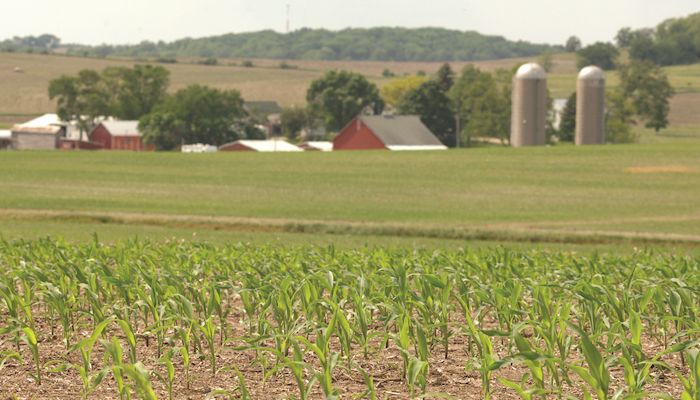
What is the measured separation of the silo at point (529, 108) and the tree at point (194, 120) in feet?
125

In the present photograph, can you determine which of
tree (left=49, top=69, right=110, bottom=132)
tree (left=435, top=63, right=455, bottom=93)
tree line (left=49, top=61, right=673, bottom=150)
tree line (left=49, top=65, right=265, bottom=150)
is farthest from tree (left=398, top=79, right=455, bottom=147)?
tree (left=49, top=69, right=110, bottom=132)

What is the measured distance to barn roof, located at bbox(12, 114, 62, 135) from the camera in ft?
487

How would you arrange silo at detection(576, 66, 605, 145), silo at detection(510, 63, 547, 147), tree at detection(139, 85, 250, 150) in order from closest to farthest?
1. silo at detection(510, 63, 547, 147)
2. silo at detection(576, 66, 605, 145)
3. tree at detection(139, 85, 250, 150)

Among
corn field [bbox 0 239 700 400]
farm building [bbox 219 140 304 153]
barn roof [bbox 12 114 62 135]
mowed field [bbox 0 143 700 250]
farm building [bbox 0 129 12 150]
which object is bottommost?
farm building [bbox 0 129 12 150]

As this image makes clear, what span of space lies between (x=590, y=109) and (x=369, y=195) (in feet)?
235

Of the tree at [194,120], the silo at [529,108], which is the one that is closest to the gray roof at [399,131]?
the silo at [529,108]

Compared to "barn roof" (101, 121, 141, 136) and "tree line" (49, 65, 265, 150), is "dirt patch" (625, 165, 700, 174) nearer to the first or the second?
"tree line" (49, 65, 265, 150)

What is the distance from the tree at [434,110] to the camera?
14938cm

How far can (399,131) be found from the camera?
4887 inches

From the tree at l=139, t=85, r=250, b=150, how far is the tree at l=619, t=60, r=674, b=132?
6218 centimetres

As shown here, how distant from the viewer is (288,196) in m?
55.8

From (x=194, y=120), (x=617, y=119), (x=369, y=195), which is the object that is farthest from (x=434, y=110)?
(x=369, y=195)

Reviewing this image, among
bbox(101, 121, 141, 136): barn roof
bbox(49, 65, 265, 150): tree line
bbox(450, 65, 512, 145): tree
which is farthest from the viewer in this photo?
bbox(450, 65, 512, 145): tree

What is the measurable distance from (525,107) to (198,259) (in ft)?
351
